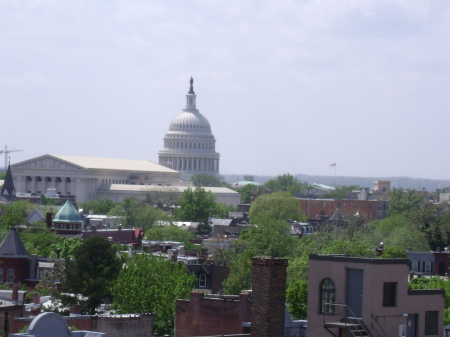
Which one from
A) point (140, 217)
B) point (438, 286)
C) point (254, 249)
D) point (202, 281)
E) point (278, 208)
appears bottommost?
point (202, 281)

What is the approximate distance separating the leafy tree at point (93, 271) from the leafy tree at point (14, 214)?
44928 mm

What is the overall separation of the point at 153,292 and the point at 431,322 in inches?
937

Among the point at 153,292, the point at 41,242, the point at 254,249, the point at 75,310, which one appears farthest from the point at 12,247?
the point at 75,310

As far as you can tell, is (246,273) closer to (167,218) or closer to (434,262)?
(434,262)

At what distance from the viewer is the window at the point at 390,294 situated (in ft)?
80.1

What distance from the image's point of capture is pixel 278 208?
165750 millimetres

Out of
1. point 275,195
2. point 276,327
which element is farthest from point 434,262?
point 275,195

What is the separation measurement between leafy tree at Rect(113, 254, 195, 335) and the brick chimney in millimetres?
19309

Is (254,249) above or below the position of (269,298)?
below

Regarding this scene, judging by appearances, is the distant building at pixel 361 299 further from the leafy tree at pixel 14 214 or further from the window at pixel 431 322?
the leafy tree at pixel 14 214

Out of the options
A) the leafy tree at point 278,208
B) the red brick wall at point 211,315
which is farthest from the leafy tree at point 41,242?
the leafy tree at point 278,208

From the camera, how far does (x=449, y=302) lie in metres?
52.2

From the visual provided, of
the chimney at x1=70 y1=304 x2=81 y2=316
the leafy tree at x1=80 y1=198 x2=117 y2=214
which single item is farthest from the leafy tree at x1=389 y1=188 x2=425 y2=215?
the chimney at x1=70 y1=304 x2=81 y2=316

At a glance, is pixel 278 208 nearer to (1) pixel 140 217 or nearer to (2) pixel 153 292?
(1) pixel 140 217
